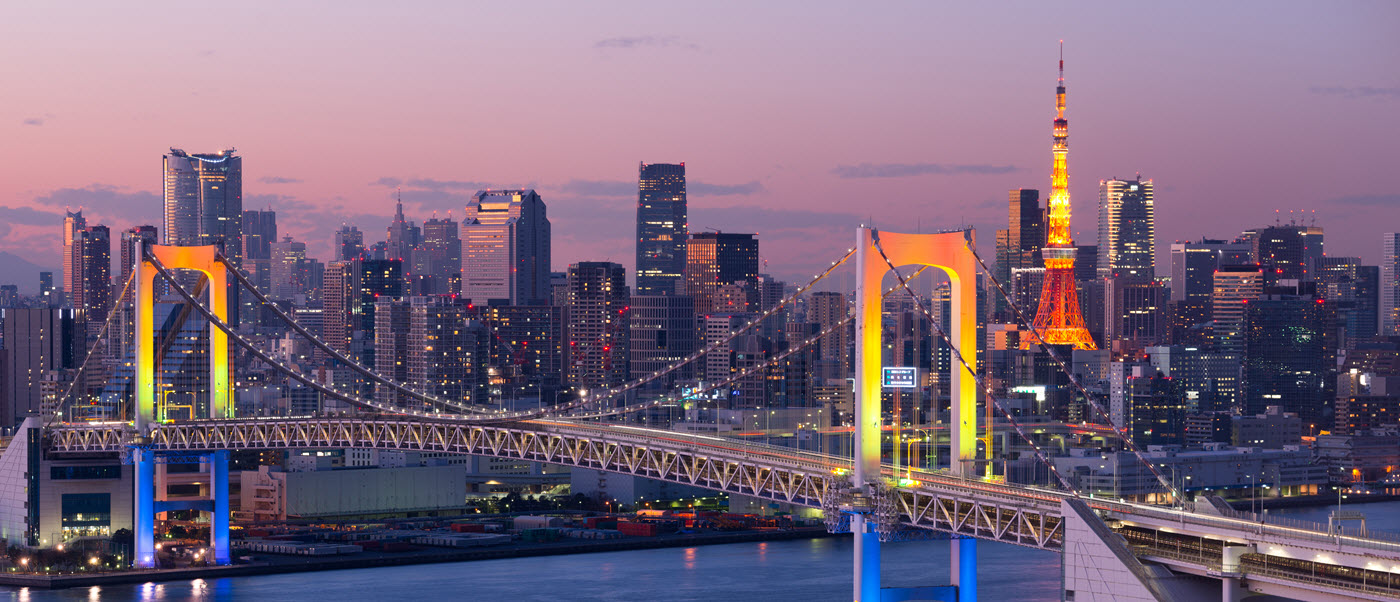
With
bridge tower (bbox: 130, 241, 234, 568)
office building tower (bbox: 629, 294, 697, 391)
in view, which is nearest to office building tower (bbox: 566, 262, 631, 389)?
office building tower (bbox: 629, 294, 697, 391)

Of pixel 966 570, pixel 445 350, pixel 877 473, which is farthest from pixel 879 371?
pixel 445 350

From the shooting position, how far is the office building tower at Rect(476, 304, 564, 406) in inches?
3492

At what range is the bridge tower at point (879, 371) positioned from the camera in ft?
76.5

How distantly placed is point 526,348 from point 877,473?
7778 centimetres

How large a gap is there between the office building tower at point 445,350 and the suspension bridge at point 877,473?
4728cm

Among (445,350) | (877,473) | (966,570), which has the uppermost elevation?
(445,350)

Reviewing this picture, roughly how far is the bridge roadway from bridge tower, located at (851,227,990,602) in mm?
495

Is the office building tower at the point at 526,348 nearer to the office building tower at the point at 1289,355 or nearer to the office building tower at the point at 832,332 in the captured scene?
the office building tower at the point at 832,332

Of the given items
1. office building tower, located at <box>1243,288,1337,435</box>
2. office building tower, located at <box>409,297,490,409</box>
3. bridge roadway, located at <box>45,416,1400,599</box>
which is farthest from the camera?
office building tower, located at <box>1243,288,1337,435</box>

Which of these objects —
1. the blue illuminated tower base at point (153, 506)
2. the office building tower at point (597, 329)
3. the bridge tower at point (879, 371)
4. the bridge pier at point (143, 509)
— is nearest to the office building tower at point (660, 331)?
the office building tower at point (597, 329)

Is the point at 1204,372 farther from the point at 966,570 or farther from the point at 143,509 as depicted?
the point at 966,570

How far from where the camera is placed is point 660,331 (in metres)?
95.8

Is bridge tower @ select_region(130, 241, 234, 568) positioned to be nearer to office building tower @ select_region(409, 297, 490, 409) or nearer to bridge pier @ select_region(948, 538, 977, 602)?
bridge pier @ select_region(948, 538, 977, 602)

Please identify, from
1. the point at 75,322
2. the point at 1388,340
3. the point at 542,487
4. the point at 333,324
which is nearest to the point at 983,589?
the point at 542,487
